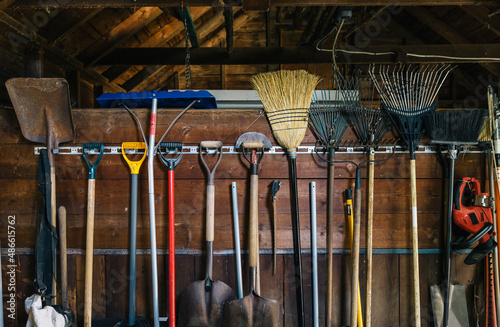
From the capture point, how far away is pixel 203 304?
1719mm

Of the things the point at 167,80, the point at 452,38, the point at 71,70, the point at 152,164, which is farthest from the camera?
the point at 167,80

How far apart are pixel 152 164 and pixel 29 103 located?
0.72 metres

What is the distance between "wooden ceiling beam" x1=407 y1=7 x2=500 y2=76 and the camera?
186 inches

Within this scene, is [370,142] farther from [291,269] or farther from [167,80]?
[167,80]

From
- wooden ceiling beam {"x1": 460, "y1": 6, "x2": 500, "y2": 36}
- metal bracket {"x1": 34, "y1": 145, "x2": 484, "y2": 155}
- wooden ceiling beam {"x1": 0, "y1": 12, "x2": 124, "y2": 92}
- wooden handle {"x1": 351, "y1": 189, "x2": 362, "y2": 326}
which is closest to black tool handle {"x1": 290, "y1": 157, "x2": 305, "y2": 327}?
metal bracket {"x1": 34, "y1": 145, "x2": 484, "y2": 155}

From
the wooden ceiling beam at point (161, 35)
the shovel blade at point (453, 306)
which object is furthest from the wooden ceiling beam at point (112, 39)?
the shovel blade at point (453, 306)

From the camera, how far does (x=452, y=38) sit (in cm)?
480

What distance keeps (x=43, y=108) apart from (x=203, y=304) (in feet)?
4.32

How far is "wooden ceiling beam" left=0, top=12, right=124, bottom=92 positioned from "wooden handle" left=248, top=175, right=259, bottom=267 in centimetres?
180

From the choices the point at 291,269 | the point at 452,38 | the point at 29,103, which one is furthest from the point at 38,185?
the point at 452,38

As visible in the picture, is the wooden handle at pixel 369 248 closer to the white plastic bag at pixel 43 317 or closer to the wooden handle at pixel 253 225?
the wooden handle at pixel 253 225

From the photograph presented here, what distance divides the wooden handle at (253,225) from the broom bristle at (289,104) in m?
0.28

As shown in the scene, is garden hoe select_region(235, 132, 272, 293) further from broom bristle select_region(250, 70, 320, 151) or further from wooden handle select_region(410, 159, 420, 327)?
wooden handle select_region(410, 159, 420, 327)

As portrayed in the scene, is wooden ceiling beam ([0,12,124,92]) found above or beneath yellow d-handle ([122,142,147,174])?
above
